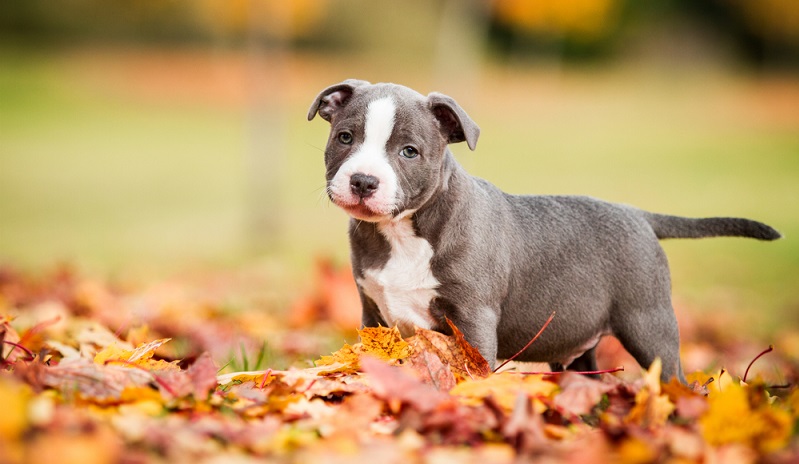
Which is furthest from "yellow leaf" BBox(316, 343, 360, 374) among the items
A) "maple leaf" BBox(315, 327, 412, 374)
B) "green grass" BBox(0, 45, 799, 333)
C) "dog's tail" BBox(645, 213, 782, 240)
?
"dog's tail" BBox(645, 213, 782, 240)

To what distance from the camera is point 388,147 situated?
3451mm

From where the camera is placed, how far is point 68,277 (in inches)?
271

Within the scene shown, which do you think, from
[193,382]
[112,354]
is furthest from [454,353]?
[112,354]

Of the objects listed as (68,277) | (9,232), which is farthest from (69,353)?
(9,232)

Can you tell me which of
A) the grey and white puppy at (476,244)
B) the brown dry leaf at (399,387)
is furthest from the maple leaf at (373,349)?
the brown dry leaf at (399,387)

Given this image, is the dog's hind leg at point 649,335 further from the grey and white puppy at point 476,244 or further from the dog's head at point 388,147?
the dog's head at point 388,147

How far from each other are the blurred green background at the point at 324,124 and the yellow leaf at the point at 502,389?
604cm

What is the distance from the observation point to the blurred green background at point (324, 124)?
41.0ft

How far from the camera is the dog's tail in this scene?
13.0 ft

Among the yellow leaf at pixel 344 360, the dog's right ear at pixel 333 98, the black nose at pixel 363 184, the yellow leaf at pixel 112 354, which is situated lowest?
the yellow leaf at pixel 112 354

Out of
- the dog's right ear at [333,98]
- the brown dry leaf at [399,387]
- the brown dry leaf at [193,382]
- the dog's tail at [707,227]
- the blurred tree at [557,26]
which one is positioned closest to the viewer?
the brown dry leaf at [399,387]

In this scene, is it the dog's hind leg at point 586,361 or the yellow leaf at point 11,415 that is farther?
the dog's hind leg at point 586,361

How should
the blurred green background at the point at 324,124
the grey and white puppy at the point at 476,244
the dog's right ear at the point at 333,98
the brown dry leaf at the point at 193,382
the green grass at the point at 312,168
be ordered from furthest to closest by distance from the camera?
the blurred green background at the point at 324,124, the green grass at the point at 312,168, the dog's right ear at the point at 333,98, the grey and white puppy at the point at 476,244, the brown dry leaf at the point at 193,382

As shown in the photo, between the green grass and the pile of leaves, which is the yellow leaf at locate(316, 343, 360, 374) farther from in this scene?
the green grass
